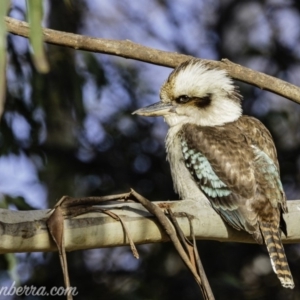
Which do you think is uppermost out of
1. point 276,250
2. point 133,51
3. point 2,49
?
point 133,51

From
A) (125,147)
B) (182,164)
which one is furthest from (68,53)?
(182,164)

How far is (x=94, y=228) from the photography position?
5.91ft

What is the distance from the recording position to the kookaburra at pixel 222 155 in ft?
8.13

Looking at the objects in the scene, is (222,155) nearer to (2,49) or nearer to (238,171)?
(238,171)

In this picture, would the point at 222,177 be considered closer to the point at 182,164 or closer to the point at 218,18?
the point at 182,164

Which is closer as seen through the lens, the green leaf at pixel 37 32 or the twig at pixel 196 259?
the green leaf at pixel 37 32

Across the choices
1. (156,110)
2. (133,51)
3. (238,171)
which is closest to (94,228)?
(133,51)

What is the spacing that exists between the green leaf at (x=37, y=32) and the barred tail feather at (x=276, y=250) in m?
1.49

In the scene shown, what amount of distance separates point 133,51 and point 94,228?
77 centimetres

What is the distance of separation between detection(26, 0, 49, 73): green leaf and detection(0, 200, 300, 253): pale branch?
699mm

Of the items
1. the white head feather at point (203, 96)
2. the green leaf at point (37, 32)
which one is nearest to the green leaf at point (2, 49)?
the green leaf at point (37, 32)

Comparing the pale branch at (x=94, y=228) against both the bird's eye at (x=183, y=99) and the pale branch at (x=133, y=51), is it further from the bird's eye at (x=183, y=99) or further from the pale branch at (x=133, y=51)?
the bird's eye at (x=183, y=99)

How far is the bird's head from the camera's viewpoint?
2.96 m

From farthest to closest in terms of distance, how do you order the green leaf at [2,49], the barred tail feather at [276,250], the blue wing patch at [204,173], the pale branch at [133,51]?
1. the blue wing patch at [204,173]
2. the barred tail feather at [276,250]
3. the pale branch at [133,51]
4. the green leaf at [2,49]
